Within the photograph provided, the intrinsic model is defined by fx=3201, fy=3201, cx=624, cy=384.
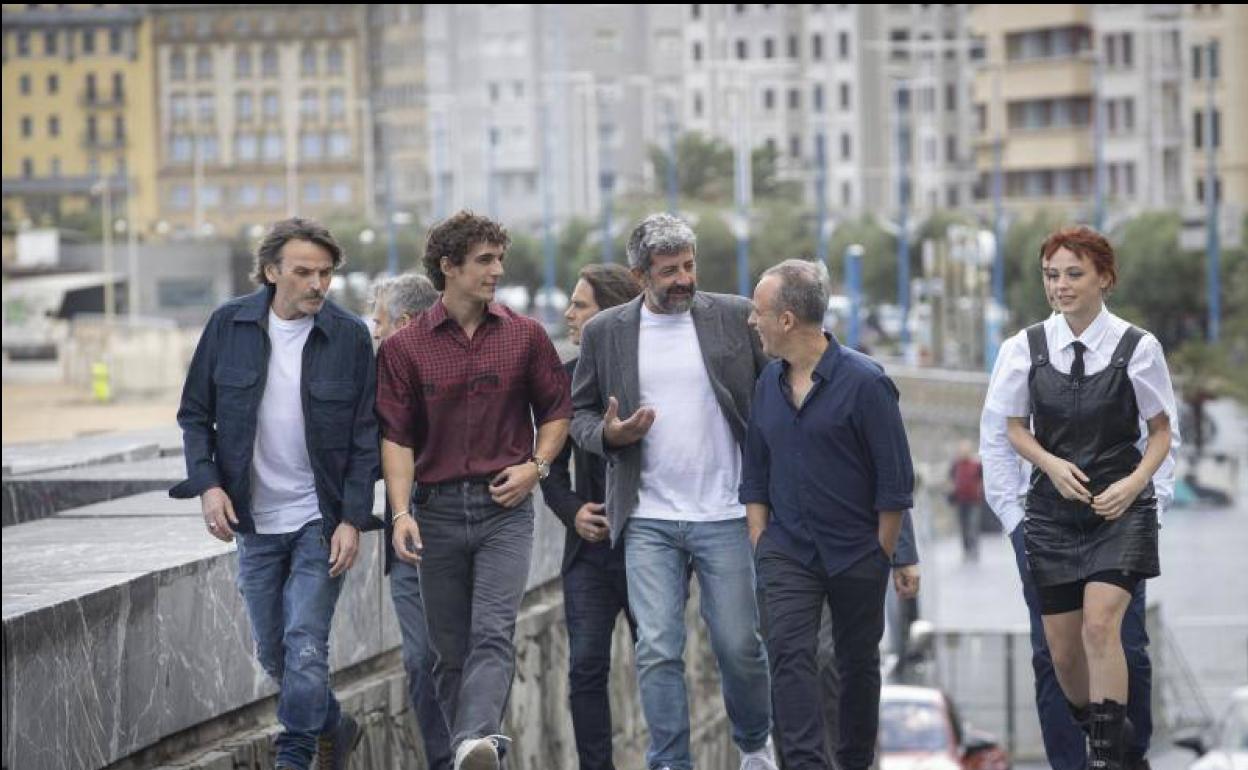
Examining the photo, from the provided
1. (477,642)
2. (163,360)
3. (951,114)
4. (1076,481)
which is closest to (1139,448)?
(1076,481)

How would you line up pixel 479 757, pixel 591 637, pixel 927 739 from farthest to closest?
pixel 927 739 < pixel 591 637 < pixel 479 757

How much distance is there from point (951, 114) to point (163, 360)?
84.8 m

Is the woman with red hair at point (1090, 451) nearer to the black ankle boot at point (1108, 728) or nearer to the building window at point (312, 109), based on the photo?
the black ankle boot at point (1108, 728)

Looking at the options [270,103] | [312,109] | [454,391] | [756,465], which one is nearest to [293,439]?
[454,391]

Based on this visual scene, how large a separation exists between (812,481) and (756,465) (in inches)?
7.5

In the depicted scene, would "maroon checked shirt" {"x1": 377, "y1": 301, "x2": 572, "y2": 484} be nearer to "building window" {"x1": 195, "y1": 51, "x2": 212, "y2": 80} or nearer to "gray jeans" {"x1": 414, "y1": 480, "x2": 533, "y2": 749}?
"gray jeans" {"x1": 414, "y1": 480, "x2": 533, "y2": 749}

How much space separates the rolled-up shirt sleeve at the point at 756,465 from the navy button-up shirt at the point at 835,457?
22 mm

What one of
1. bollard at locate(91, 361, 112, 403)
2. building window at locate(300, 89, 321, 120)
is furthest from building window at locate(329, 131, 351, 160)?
bollard at locate(91, 361, 112, 403)

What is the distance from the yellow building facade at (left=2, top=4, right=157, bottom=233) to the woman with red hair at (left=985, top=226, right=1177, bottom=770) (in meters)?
165

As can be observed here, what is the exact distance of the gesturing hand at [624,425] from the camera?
882 centimetres

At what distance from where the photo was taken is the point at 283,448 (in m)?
8.60

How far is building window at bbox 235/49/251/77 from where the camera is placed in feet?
615

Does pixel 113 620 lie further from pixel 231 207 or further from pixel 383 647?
pixel 231 207

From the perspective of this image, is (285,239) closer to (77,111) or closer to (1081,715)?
(1081,715)
